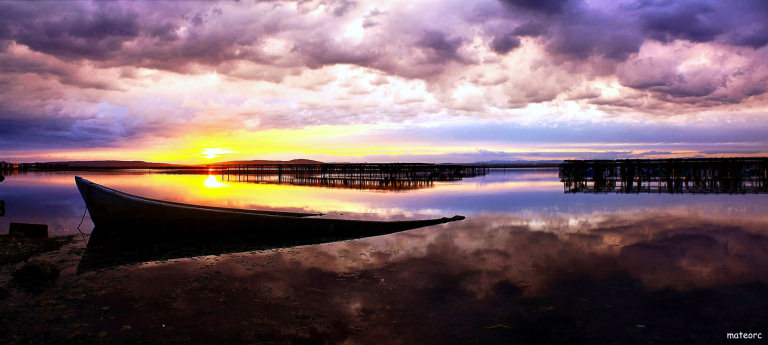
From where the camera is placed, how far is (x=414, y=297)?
704 cm

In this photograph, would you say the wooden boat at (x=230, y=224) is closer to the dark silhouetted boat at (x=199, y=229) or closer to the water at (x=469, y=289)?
the dark silhouetted boat at (x=199, y=229)

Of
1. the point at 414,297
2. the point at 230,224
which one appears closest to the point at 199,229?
the point at 230,224

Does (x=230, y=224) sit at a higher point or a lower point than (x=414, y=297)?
higher

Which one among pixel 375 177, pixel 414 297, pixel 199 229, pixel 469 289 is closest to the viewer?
pixel 414 297

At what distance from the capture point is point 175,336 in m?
5.48

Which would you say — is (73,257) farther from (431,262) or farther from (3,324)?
(431,262)

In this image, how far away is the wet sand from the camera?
5.60 meters

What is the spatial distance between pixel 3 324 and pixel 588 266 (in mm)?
10388

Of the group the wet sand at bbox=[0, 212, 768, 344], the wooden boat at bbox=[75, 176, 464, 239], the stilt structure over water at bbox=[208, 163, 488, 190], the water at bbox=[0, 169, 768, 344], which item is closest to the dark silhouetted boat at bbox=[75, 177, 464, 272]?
the wooden boat at bbox=[75, 176, 464, 239]

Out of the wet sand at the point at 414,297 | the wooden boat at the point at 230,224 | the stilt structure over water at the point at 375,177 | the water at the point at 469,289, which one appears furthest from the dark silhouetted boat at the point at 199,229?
the stilt structure over water at the point at 375,177

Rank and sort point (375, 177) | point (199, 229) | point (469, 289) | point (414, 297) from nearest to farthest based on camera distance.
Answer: point (414, 297) → point (469, 289) → point (199, 229) → point (375, 177)

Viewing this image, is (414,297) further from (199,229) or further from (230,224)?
(199,229)

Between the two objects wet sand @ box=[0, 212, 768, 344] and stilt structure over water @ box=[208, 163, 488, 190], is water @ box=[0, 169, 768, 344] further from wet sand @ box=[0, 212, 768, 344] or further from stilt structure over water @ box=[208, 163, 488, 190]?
stilt structure over water @ box=[208, 163, 488, 190]

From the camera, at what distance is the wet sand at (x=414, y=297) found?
5.60 metres
